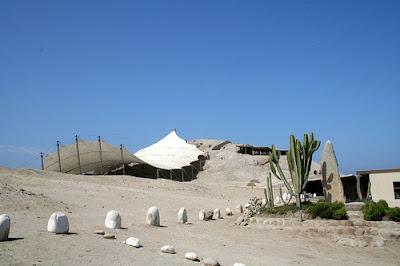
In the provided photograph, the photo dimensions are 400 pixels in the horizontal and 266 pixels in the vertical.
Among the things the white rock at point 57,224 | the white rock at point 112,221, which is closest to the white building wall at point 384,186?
the white rock at point 112,221

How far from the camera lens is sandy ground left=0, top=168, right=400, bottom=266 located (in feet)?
28.9

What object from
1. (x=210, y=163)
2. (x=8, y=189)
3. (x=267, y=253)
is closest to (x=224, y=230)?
(x=267, y=253)

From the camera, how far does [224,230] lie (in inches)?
619

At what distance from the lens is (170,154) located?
5412cm

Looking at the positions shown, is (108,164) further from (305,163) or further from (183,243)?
(183,243)

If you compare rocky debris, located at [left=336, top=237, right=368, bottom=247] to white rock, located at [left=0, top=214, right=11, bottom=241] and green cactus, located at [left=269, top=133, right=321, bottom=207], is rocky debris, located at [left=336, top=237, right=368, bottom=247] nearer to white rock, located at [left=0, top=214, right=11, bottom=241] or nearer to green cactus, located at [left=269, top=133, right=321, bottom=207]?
green cactus, located at [left=269, top=133, right=321, bottom=207]

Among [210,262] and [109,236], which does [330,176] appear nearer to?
[210,262]

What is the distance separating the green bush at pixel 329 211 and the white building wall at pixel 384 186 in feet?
17.2

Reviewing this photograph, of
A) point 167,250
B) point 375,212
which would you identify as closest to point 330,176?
point 375,212

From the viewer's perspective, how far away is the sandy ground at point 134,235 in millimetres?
8812

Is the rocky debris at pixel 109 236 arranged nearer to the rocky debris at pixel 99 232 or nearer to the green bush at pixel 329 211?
the rocky debris at pixel 99 232

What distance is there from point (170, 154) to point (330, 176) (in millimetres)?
34651

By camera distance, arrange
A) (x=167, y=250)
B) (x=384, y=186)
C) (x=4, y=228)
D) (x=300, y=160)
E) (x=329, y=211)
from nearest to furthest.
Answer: (x=4, y=228), (x=167, y=250), (x=329, y=211), (x=300, y=160), (x=384, y=186)

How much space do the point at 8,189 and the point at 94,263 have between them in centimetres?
980
